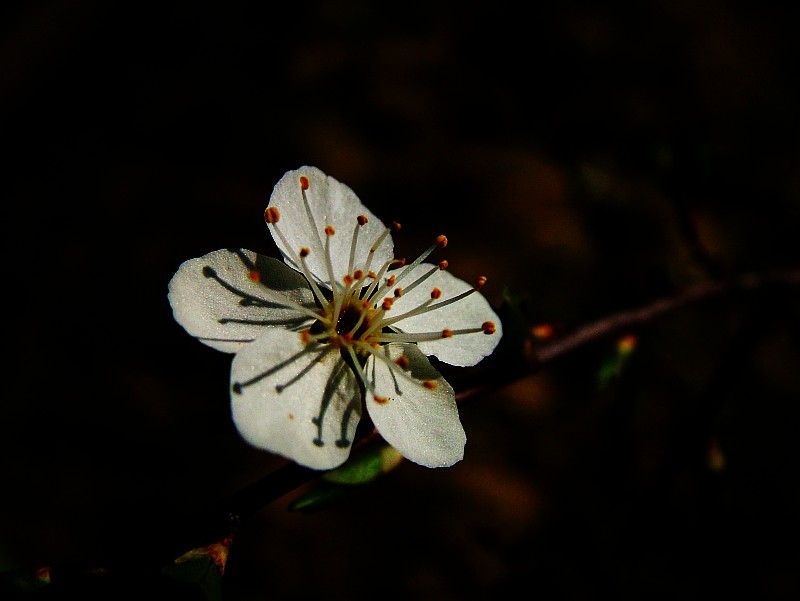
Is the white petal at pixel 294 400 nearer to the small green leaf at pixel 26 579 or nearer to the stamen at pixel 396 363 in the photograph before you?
the stamen at pixel 396 363

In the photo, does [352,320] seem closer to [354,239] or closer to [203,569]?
[354,239]

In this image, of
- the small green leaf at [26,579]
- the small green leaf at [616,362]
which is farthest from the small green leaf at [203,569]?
the small green leaf at [616,362]

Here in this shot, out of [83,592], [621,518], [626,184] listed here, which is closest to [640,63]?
[626,184]

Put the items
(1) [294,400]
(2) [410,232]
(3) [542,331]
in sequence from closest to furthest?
(1) [294,400] → (3) [542,331] → (2) [410,232]

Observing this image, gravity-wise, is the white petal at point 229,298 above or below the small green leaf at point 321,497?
above

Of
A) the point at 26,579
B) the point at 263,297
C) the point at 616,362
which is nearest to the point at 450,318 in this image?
the point at 263,297

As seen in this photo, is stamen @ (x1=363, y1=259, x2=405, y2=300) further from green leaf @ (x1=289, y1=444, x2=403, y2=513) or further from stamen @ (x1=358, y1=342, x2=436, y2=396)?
green leaf @ (x1=289, y1=444, x2=403, y2=513)
